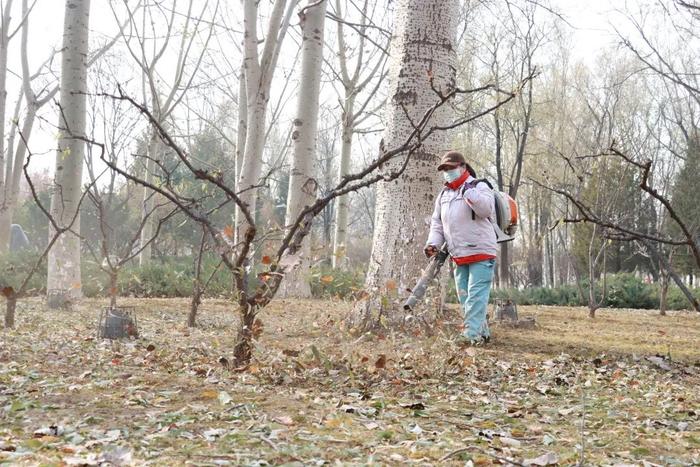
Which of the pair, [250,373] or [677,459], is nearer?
[677,459]

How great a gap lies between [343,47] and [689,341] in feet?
39.0

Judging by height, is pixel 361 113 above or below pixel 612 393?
above

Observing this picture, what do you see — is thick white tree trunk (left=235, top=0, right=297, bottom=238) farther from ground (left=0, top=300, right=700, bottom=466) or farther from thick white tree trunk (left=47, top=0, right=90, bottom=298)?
ground (left=0, top=300, right=700, bottom=466)

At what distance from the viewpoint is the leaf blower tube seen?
528 centimetres

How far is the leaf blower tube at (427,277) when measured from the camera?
5.28 meters

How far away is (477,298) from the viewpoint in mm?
5586

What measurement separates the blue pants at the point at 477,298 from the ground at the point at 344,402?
196 mm

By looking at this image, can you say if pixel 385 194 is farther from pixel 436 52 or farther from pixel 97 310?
pixel 97 310

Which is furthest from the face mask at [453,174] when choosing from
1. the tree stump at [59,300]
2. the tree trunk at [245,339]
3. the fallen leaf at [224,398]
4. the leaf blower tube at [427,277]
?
the tree stump at [59,300]

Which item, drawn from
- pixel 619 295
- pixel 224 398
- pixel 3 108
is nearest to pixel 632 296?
pixel 619 295

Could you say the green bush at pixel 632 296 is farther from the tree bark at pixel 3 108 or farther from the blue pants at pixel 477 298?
the tree bark at pixel 3 108

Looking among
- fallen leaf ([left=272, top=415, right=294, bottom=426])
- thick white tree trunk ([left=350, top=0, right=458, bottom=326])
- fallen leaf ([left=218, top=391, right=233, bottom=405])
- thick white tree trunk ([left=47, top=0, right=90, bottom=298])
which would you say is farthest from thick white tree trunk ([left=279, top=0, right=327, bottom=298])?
fallen leaf ([left=272, top=415, right=294, bottom=426])

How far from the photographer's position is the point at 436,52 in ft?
19.0

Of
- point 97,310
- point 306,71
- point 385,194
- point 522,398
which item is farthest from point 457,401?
point 306,71
